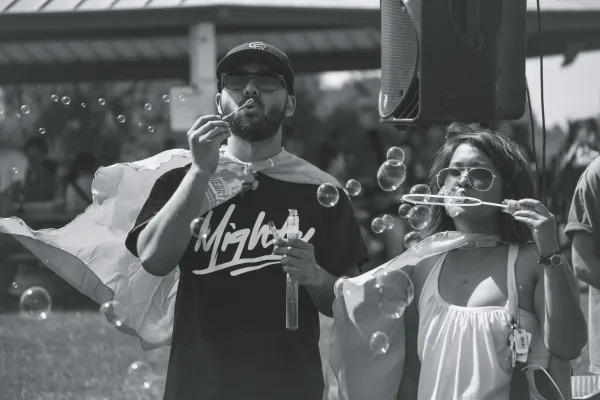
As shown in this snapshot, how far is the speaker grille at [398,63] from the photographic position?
4.22 meters

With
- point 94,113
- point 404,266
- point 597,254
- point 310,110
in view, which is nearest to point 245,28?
point 94,113

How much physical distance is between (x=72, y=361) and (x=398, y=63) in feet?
18.7

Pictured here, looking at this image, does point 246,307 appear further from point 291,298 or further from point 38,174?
point 38,174

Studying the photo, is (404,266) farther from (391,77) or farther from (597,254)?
(597,254)

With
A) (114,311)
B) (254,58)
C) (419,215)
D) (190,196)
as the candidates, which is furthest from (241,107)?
(114,311)

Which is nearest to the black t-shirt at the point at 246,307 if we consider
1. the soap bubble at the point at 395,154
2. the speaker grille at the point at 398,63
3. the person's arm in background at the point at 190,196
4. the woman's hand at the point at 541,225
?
the person's arm in background at the point at 190,196

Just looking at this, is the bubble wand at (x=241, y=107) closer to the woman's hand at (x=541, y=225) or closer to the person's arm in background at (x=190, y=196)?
the person's arm in background at (x=190, y=196)

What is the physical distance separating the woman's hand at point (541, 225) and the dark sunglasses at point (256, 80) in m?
0.89

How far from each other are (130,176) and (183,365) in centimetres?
88

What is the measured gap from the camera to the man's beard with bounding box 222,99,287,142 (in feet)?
13.3

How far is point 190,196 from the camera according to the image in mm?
3918

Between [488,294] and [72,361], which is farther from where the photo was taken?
[72,361]

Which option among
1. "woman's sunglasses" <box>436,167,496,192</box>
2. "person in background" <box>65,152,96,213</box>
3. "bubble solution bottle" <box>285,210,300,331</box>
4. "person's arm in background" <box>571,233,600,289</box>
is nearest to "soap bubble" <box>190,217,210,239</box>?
"bubble solution bottle" <box>285,210,300,331</box>

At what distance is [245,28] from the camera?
16.3m
